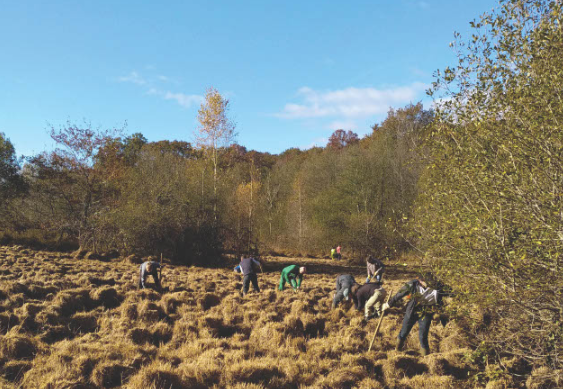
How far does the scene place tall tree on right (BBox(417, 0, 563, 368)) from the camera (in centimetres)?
421

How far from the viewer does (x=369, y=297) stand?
790 cm

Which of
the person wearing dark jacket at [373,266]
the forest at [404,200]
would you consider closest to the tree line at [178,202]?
the forest at [404,200]

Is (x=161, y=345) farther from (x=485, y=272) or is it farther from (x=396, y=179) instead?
(x=396, y=179)

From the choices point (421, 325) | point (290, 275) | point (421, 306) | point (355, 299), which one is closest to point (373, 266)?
point (290, 275)

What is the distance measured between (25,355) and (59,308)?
2.17 metres

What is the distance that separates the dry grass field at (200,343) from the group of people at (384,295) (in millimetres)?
295

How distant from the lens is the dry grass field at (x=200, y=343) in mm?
4535

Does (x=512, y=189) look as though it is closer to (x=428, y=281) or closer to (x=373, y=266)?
(x=428, y=281)

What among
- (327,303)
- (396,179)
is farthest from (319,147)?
(327,303)

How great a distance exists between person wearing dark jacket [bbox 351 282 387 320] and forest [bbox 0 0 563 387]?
4.16ft

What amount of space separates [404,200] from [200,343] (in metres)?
22.6

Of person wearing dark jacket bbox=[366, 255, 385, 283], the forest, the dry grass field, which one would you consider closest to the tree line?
the forest

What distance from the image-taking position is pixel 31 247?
18453mm

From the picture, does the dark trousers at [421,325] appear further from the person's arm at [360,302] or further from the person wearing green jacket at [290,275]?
the person wearing green jacket at [290,275]
